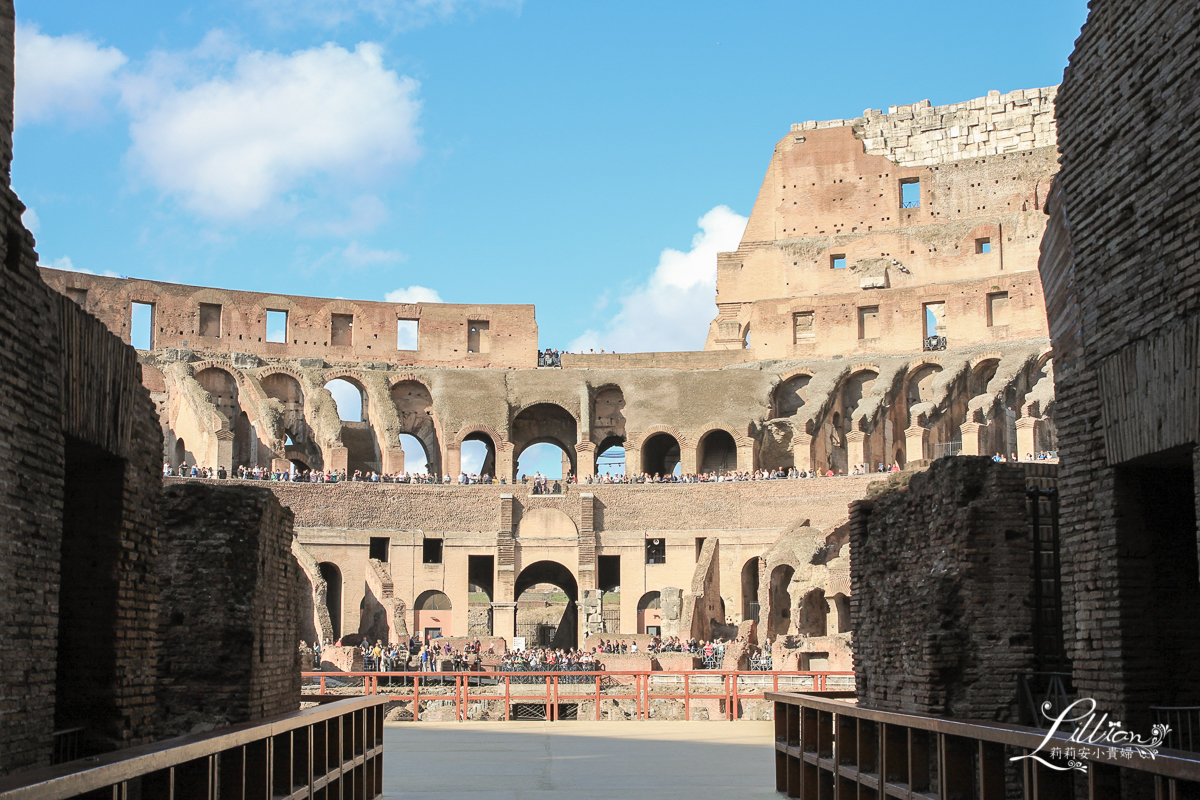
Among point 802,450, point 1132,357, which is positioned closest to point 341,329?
point 802,450

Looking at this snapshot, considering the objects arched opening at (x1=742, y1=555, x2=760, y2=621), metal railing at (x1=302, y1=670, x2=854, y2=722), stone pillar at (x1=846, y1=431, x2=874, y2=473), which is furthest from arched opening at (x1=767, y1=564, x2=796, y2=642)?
stone pillar at (x1=846, y1=431, x2=874, y2=473)

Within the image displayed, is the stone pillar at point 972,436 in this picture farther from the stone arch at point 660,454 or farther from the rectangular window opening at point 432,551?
the rectangular window opening at point 432,551

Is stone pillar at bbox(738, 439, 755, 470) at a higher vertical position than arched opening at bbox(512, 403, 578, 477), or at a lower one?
lower

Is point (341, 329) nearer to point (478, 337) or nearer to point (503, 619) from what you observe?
point (478, 337)

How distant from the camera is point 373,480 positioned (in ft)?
127

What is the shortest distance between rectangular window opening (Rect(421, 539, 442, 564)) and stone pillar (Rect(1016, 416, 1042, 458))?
17717 mm

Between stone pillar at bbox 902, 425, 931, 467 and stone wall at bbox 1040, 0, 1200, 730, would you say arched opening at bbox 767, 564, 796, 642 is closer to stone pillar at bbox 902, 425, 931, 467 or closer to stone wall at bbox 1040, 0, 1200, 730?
stone pillar at bbox 902, 425, 931, 467

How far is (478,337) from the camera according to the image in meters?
46.7

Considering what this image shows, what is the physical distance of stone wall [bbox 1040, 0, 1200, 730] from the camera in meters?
7.04

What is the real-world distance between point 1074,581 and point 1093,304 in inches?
74.8

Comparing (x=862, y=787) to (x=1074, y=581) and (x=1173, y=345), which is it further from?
(x=1173, y=345)

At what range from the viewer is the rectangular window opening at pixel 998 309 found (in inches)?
1686

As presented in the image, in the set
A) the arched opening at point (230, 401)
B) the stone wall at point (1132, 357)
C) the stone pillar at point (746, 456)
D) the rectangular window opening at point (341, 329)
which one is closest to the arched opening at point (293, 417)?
the arched opening at point (230, 401)

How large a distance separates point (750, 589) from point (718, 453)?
24.1 feet
